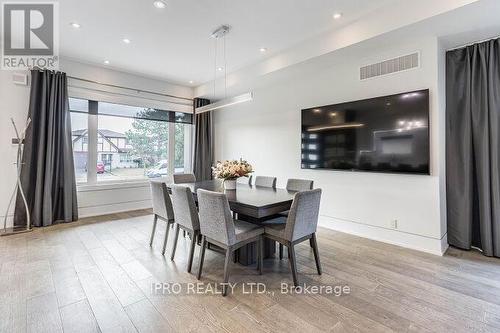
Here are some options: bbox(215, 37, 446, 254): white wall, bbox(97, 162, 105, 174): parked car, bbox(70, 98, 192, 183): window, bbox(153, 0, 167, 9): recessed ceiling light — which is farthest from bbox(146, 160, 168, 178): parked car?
bbox(153, 0, 167, 9): recessed ceiling light

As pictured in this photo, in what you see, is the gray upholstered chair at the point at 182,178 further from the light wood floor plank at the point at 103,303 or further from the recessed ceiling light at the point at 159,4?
the recessed ceiling light at the point at 159,4

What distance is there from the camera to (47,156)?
4262 millimetres

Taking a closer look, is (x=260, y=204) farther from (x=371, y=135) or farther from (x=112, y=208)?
(x=112, y=208)

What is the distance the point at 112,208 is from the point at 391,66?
569cm

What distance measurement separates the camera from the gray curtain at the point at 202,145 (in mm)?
6359

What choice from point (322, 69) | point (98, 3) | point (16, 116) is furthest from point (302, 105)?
point (16, 116)

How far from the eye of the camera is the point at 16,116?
419 centimetres

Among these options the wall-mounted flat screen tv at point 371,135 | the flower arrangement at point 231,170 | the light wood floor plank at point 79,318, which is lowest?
the light wood floor plank at point 79,318

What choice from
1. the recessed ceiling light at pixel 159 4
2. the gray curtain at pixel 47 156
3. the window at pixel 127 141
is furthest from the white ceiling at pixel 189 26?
the window at pixel 127 141

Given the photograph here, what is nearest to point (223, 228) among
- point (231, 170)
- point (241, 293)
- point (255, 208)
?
point (255, 208)

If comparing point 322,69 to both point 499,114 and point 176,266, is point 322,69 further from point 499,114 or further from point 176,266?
point 176,266

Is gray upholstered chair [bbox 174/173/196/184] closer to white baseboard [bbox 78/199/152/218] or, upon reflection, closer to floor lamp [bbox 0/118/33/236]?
white baseboard [bbox 78/199/152/218]

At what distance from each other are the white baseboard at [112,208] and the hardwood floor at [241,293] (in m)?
1.39

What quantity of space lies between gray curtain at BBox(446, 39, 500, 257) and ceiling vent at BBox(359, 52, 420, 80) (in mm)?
537
